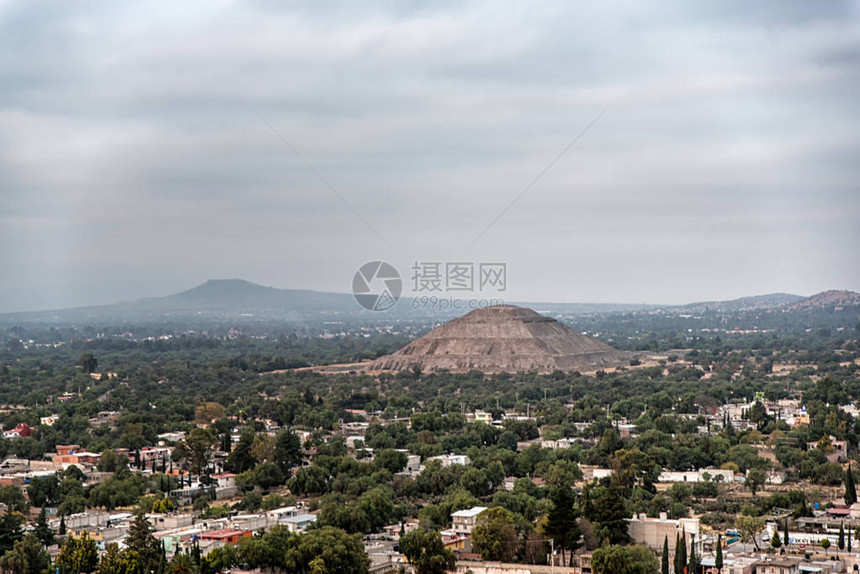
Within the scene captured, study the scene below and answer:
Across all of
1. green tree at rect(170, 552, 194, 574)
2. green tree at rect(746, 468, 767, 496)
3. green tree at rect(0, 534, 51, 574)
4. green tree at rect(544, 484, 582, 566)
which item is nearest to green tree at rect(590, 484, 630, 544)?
green tree at rect(544, 484, 582, 566)

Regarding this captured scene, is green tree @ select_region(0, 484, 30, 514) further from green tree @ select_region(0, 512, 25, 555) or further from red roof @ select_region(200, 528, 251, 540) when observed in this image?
red roof @ select_region(200, 528, 251, 540)

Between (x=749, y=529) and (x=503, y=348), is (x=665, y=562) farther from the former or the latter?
(x=503, y=348)

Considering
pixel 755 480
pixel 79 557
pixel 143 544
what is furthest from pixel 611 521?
pixel 79 557

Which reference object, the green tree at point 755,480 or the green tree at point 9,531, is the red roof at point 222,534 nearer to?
the green tree at point 9,531

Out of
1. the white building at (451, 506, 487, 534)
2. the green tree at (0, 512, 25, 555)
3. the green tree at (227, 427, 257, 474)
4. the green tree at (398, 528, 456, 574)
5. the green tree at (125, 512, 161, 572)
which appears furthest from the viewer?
the green tree at (227, 427, 257, 474)

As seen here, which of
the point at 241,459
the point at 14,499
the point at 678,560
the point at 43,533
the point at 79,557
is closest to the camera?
the point at 678,560

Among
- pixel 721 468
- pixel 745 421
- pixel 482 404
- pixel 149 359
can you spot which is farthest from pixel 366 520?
pixel 149 359

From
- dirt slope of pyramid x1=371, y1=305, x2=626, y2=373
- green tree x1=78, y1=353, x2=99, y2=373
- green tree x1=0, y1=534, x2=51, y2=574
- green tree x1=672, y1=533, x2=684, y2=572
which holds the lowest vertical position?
green tree x1=0, y1=534, x2=51, y2=574
